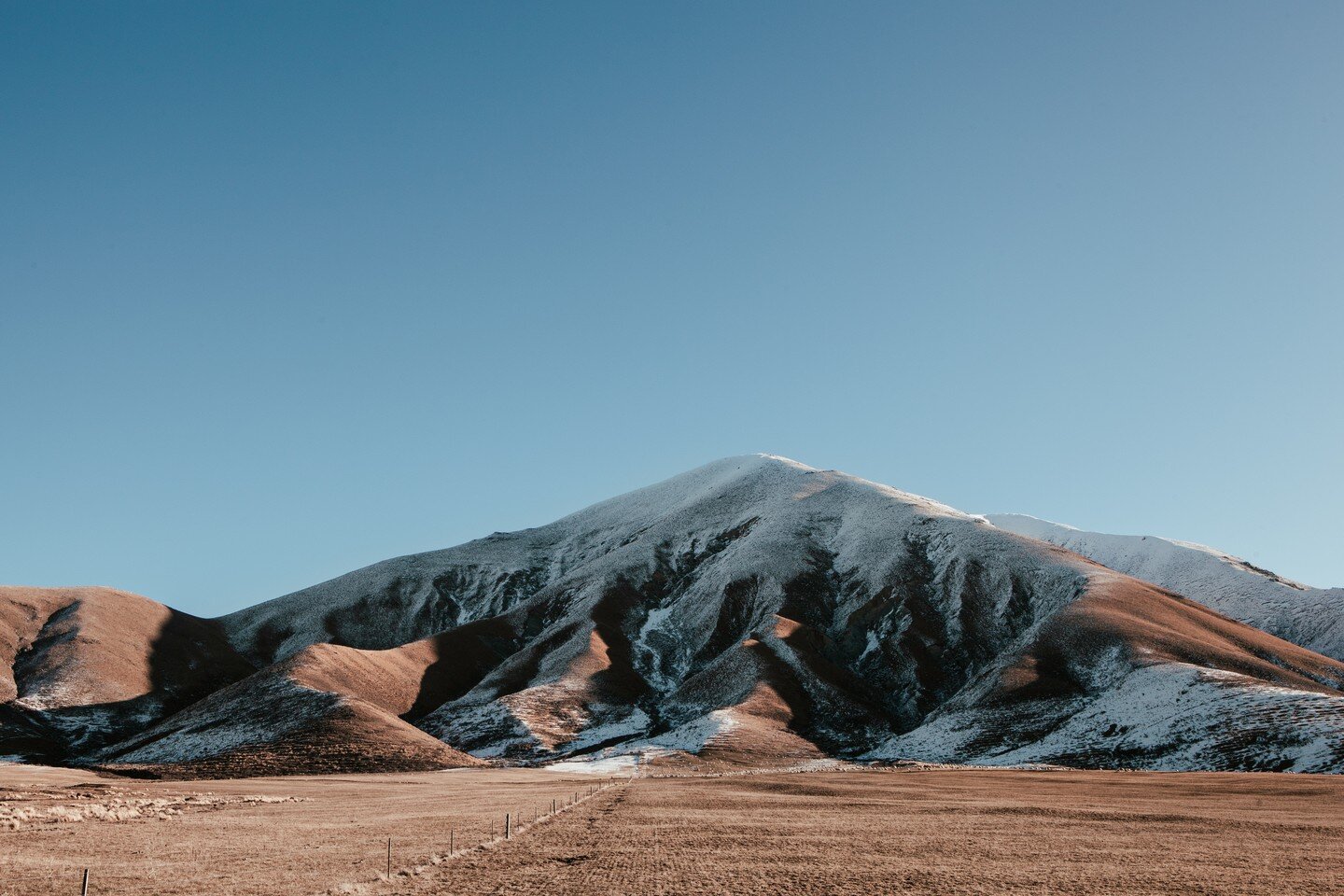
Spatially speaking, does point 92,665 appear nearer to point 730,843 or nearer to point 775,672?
point 775,672

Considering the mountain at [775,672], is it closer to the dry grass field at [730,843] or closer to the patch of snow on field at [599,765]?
the patch of snow on field at [599,765]

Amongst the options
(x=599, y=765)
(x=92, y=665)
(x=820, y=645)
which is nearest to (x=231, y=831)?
(x=599, y=765)

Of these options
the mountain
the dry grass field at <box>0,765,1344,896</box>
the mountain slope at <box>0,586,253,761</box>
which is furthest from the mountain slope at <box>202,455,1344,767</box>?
the dry grass field at <box>0,765,1344,896</box>

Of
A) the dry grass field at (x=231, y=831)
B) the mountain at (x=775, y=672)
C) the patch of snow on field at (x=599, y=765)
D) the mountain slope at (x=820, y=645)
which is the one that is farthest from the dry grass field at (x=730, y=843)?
the mountain slope at (x=820, y=645)

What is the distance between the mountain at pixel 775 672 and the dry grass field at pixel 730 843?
35453mm

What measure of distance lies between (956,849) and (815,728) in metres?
88.5

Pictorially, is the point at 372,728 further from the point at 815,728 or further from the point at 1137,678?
the point at 1137,678

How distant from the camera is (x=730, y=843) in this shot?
1256 inches

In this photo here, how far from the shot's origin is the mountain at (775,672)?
92375 mm

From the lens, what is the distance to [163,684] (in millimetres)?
138750

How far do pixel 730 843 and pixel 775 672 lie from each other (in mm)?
99252

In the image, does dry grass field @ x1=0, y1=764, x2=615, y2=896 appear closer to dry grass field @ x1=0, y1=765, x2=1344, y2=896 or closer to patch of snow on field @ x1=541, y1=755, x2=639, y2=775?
dry grass field @ x1=0, y1=765, x2=1344, y2=896

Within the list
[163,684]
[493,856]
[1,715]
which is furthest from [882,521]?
[493,856]

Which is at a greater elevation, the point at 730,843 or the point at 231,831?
the point at 730,843
